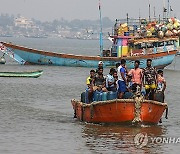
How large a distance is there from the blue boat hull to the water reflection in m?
30.3

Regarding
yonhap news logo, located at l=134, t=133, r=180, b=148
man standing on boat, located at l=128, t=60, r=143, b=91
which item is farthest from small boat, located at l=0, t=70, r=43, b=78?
yonhap news logo, located at l=134, t=133, r=180, b=148

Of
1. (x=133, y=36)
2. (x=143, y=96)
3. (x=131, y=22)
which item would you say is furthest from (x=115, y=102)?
(x=131, y=22)

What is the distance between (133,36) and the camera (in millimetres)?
52844

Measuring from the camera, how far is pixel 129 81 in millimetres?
20766

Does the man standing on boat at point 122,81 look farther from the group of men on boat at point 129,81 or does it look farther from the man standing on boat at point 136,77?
the man standing on boat at point 136,77

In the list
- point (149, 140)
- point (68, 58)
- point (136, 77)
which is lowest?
point (149, 140)

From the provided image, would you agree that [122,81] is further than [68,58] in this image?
No

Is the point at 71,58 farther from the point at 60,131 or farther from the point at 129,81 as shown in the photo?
the point at 60,131

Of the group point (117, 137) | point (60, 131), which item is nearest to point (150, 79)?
point (117, 137)

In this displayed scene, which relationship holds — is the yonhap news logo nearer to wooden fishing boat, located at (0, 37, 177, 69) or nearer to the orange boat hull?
the orange boat hull

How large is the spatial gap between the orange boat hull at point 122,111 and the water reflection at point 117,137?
249 millimetres

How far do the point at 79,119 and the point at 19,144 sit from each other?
5121 mm

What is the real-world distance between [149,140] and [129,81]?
8.23 feet

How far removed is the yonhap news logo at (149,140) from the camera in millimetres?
18406
